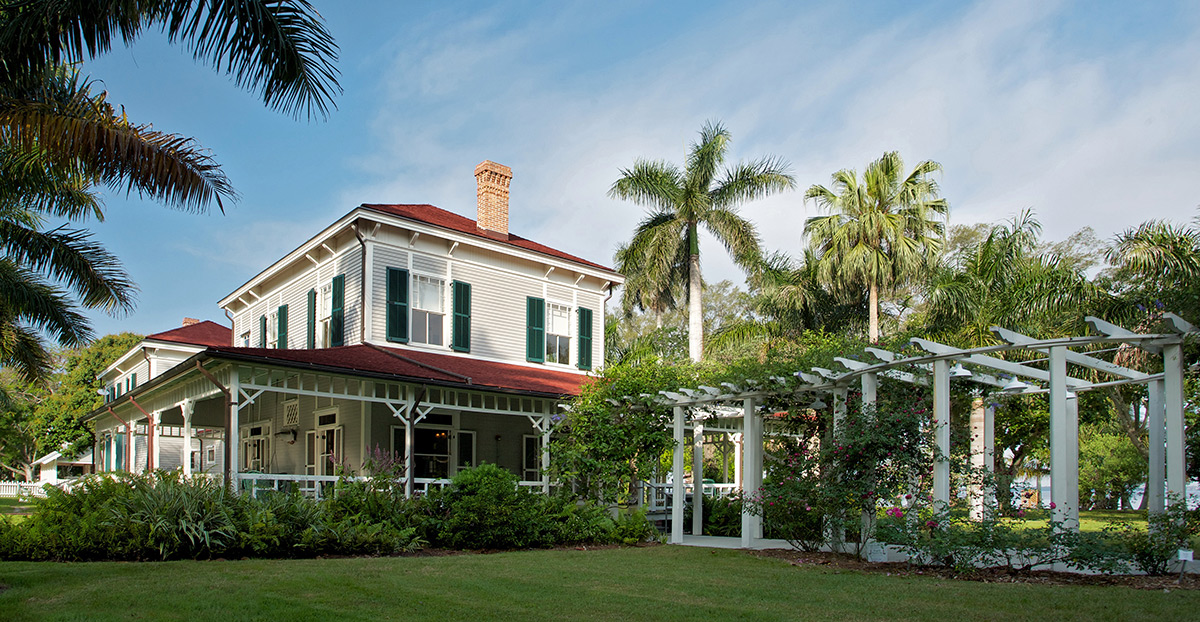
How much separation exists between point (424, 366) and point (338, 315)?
3894mm

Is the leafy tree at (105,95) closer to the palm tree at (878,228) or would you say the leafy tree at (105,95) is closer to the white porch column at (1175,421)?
the white porch column at (1175,421)

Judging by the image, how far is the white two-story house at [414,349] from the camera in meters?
15.0

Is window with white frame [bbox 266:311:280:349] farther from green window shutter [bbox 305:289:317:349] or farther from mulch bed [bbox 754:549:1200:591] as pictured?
mulch bed [bbox 754:549:1200:591]

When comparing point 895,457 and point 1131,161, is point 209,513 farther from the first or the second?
point 1131,161

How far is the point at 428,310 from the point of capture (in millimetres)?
18531

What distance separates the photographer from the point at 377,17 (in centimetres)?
1023

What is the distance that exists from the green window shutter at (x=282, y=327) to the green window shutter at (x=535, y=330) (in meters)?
6.31

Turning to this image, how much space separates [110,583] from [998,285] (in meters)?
20.4

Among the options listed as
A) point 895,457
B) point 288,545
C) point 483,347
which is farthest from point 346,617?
point 483,347

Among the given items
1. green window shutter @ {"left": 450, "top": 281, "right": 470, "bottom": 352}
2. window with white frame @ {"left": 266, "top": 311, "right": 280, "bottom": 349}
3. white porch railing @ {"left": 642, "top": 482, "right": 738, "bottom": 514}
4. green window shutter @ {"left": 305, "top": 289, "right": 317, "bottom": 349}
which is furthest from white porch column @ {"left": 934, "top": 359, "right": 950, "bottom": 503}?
window with white frame @ {"left": 266, "top": 311, "right": 280, "bottom": 349}

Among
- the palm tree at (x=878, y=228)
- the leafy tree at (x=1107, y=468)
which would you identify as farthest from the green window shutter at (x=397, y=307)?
the leafy tree at (x=1107, y=468)

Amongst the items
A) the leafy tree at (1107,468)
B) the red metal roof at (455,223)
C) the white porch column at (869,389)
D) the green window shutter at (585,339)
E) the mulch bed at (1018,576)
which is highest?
the red metal roof at (455,223)

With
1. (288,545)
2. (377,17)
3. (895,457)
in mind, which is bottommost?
(288,545)

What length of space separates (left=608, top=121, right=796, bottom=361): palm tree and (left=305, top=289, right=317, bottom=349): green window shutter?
32.4ft
